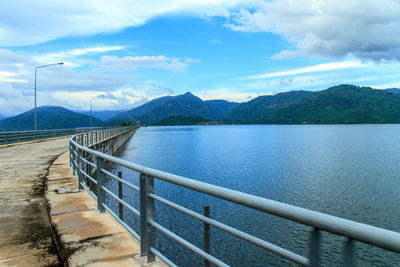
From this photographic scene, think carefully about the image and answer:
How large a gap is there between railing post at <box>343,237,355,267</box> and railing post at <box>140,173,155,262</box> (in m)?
2.60

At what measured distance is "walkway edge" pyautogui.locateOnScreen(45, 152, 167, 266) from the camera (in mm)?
4406

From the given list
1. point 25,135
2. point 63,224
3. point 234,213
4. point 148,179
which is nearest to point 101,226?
point 63,224

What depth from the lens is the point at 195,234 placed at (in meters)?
13.4

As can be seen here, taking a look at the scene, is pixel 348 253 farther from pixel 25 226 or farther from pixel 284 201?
pixel 284 201

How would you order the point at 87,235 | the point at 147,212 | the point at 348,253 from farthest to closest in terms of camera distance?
1. the point at 87,235
2. the point at 147,212
3. the point at 348,253

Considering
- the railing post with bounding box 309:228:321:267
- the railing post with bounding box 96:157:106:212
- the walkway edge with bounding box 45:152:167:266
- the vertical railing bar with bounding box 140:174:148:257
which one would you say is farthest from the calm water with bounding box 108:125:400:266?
the railing post with bounding box 309:228:321:267

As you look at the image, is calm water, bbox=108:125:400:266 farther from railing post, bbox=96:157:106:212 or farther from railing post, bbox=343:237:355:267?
railing post, bbox=343:237:355:267

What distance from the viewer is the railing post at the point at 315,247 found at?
193 centimetres

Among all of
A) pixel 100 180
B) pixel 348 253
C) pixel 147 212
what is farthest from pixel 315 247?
pixel 100 180

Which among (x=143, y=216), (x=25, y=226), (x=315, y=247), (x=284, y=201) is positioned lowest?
(x=284, y=201)

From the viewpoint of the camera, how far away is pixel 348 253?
1771 mm

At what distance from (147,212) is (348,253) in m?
2.74

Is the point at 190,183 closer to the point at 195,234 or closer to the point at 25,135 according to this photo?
the point at 195,234

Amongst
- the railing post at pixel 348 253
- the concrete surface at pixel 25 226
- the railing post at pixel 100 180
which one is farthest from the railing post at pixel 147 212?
the railing post at pixel 348 253
